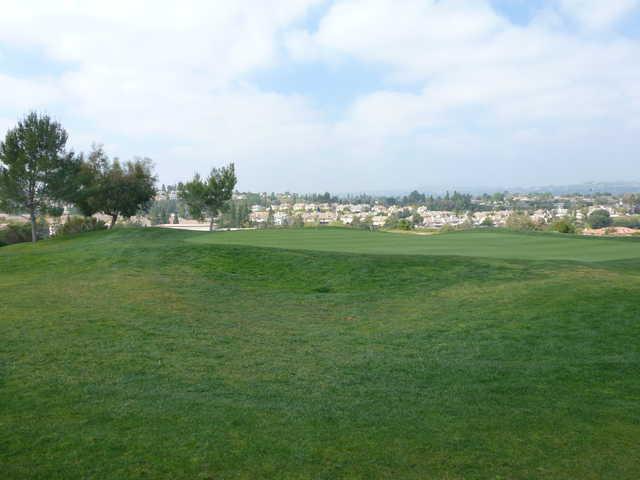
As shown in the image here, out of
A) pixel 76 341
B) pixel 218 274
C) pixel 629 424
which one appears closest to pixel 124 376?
pixel 76 341

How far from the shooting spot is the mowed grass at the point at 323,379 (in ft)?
13.3

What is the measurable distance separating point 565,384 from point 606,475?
2.18 m

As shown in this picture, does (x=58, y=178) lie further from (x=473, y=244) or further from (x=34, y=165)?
(x=473, y=244)

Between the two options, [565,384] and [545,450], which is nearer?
[545,450]

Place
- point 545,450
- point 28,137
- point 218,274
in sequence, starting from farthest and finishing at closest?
point 28,137 < point 218,274 < point 545,450

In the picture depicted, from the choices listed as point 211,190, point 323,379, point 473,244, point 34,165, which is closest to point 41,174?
point 34,165

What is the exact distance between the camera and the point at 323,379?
610cm

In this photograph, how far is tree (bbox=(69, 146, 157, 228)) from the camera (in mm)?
34062

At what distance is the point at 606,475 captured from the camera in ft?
12.9

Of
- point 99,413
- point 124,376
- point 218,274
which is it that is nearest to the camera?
point 99,413

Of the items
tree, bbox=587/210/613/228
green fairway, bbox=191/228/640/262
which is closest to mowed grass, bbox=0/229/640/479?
green fairway, bbox=191/228/640/262

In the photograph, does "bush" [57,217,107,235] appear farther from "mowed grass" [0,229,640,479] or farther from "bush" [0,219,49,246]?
"mowed grass" [0,229,640,479]

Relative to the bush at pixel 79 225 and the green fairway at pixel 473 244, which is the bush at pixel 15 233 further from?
the green fairway at pixel 473 244

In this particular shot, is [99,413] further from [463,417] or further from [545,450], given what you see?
[545,450]
